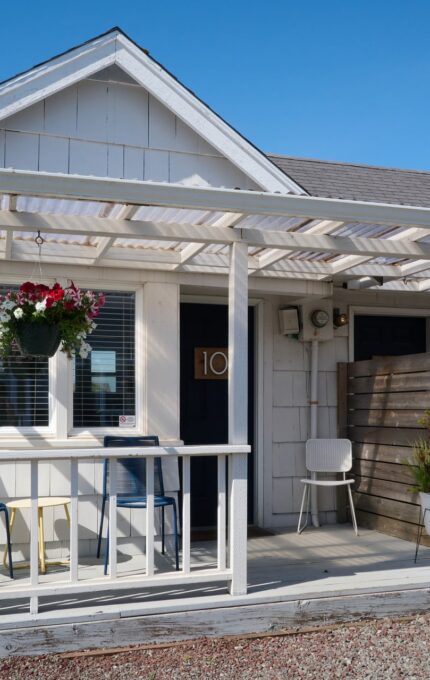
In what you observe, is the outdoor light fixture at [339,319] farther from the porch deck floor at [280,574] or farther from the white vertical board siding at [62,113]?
the white vertical board siding at [62,113]

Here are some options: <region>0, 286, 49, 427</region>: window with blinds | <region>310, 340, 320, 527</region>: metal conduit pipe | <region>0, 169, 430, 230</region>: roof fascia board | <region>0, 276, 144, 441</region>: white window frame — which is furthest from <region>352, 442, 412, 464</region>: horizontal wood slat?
<region>0, 286, 49, 427</region>: window with blinds

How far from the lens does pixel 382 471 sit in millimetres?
6148

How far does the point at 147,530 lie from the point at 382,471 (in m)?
2.66

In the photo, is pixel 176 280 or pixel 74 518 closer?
pixel 74 518

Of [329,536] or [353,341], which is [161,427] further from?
[353,341]

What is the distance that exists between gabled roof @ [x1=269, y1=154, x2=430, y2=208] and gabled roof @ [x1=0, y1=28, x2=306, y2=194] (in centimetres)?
112

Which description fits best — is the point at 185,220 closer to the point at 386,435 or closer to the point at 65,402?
the point at 65,402

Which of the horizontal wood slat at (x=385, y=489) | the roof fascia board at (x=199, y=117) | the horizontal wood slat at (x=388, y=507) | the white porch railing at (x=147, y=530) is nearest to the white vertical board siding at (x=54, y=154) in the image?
the roof fascia board at (x=199, y=117)

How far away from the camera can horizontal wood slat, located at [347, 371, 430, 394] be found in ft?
18.5

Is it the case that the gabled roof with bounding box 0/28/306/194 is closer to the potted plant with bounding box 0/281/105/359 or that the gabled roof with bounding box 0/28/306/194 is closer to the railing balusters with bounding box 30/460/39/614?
the potted plant with bounding box 0/281/105/359

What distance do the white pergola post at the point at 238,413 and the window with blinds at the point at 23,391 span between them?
1791mm

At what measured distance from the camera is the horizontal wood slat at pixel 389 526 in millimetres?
5711

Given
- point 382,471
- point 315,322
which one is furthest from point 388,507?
point 315,322

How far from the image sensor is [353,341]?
687cm
